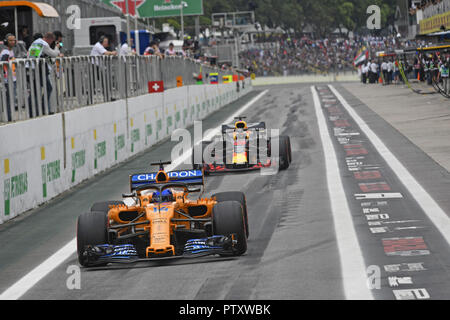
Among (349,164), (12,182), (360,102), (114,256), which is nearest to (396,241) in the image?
(114,256)

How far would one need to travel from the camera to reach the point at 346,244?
9.88 meters

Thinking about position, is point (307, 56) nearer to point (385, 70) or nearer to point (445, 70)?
point (385, 70)

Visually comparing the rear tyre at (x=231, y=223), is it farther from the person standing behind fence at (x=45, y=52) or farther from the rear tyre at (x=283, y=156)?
the rear tyre at (x=283, y=156)

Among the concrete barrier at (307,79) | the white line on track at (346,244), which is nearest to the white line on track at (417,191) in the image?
the white line on track at (346,244)

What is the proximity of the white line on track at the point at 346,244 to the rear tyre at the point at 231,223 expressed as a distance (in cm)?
102

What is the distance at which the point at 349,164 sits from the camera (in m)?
17.9

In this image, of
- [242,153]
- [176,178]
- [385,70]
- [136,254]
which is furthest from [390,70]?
[136,254]

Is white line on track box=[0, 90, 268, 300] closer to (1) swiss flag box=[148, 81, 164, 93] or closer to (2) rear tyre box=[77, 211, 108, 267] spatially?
(2) rear tyre box=[77, 211, 108, 267]

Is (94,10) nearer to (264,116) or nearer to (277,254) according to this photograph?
(264,116)

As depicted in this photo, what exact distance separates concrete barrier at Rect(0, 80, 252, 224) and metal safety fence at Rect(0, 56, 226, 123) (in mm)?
252

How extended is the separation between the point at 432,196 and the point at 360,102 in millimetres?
28329

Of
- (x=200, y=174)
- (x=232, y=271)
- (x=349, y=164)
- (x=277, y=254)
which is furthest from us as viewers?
(x=349, y=164)

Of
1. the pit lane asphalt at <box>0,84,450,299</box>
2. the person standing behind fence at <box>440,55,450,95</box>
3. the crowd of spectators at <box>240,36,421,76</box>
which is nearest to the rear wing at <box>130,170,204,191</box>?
the pit lane asphalt at <box>0,84,450,299</box>

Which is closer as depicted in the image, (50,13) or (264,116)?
(50,13)
